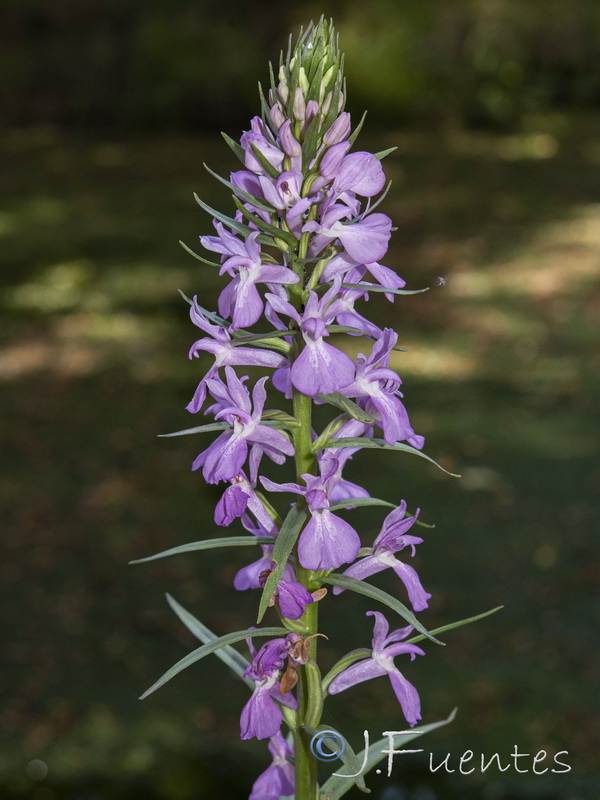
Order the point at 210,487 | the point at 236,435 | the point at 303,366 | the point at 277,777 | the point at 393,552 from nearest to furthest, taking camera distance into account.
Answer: the point at 303,366, the point at 236,435, the point at 393,552, the point at 277,777, the point at 210,487

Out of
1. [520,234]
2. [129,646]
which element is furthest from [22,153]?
[129,646]

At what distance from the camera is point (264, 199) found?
61.1 inches

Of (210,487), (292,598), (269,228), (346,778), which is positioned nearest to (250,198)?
(269,228)

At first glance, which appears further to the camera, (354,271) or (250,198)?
(354,271)

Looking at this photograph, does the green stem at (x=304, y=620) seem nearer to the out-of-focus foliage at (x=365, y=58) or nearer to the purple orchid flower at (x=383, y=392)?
the purple orchid flower at (x=383, y=392)

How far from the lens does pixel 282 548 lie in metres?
1.52

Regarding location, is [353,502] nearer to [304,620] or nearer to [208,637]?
[304,620]

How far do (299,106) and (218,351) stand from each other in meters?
0.39

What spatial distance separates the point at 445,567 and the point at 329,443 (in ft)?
15.7

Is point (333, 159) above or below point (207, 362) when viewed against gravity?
above

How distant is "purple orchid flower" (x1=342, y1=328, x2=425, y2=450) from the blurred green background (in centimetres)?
91

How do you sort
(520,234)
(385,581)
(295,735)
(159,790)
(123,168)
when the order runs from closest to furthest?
(295,735)
(159,790)
(385,581)
(520,234)
(123,168)

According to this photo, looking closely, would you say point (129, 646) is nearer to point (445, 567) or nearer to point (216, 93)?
point (445, 567)

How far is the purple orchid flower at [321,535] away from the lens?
1536 mm
